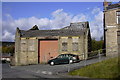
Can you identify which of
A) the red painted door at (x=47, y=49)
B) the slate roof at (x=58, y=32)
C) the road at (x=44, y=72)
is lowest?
the road at (x=44, y=72)

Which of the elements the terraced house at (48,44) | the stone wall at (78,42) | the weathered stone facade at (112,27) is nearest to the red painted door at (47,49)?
the terraced house at (48,44)

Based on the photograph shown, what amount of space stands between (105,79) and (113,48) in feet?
47.4

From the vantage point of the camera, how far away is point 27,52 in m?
32.4

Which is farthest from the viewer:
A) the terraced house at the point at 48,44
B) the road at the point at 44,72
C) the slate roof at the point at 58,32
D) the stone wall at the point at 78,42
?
the slate roof at the point at 58,32

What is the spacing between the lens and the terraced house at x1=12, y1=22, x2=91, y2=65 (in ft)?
96.3

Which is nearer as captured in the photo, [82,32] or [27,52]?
[82,32]

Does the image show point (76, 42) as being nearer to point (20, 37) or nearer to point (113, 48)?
point (113, 48)

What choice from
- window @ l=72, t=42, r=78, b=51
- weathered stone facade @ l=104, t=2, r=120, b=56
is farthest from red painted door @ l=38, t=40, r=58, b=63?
weathered stone facade @ l=104, t=2, r=120, b=56

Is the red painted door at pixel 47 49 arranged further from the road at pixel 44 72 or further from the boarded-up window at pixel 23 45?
the road at pixel 44 72

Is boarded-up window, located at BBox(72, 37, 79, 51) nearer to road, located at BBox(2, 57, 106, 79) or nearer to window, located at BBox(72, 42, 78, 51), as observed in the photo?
window, located at BBox(72, 42, 78, 51)

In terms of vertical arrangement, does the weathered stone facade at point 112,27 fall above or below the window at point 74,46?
above

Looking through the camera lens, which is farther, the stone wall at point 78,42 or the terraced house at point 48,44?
the terraced house at point 48,44

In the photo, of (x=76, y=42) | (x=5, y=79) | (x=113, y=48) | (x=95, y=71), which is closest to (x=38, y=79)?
(x=5, y=79)

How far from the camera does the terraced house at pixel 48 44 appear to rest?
29362mm
